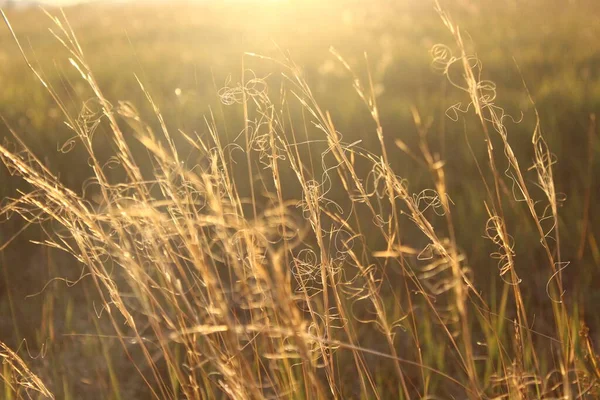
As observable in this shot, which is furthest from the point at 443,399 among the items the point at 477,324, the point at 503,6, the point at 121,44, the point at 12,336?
the point at 503,6

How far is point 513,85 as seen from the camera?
413cm

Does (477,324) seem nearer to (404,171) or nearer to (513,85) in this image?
(404,171)

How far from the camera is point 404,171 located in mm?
2920

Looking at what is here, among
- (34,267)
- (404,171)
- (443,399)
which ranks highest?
(34,267)

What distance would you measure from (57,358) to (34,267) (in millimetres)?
623

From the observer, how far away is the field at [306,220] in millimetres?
1079

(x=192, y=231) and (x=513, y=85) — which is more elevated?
(x=192, y=231)

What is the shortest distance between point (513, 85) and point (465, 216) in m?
1.87

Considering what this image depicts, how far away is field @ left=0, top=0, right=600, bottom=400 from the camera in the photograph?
1.08 metres

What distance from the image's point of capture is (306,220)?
8.40ft

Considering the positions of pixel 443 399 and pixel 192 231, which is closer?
pixel 192 231

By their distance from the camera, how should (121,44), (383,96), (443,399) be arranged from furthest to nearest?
(121,44) < (383,96) < (443,399)

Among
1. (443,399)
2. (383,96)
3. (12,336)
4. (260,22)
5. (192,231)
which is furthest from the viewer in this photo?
(260,22)

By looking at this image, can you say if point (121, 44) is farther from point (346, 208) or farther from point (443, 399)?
point (443, 399)
